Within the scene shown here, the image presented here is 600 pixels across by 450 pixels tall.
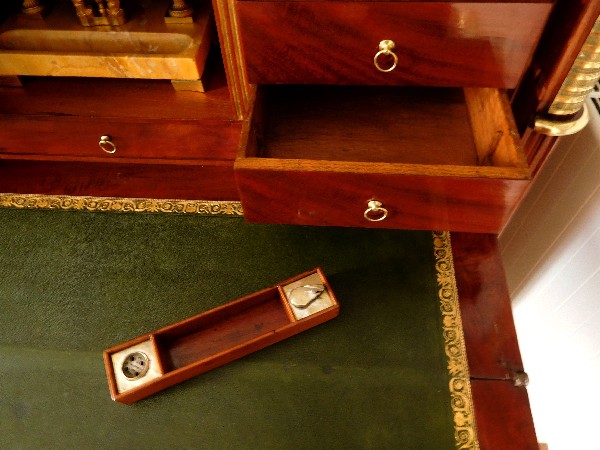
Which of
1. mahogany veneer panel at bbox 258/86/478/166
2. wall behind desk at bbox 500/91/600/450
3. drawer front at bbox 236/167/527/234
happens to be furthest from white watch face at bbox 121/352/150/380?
wall behind desk at bbox 500/91/600/450

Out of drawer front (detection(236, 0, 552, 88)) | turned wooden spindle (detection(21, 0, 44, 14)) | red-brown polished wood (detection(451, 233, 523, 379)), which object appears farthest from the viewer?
turned wooden spindle (detection(21, 0, 44, 14))

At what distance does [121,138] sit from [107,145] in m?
0.03

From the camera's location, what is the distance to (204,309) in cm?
72

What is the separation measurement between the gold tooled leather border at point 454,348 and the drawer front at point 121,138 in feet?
1.22

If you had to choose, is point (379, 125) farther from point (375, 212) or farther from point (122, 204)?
point (122, 204)

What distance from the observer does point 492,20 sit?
567mm

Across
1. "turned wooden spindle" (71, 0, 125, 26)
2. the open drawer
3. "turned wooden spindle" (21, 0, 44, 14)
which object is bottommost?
the open drawer

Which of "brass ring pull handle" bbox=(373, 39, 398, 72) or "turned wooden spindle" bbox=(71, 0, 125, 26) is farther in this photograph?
"turned wooden spindle" bbox=(71, 0, 125, 26)

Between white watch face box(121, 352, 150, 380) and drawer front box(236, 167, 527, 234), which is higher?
drawer front box(236, 167, 527, 234)

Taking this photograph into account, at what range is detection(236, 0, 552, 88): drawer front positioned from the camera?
22.1 inches

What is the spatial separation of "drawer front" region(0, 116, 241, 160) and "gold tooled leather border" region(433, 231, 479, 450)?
1.22ft

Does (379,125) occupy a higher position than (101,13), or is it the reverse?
(101,13)

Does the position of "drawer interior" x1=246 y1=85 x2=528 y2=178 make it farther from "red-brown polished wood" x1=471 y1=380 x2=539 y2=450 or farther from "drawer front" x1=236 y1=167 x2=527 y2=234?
"red-brown polished wood" x1=471 y1=380 x2=539 y2=450

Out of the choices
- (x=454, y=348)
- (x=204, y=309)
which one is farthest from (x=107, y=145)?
(x=454, y=348)
